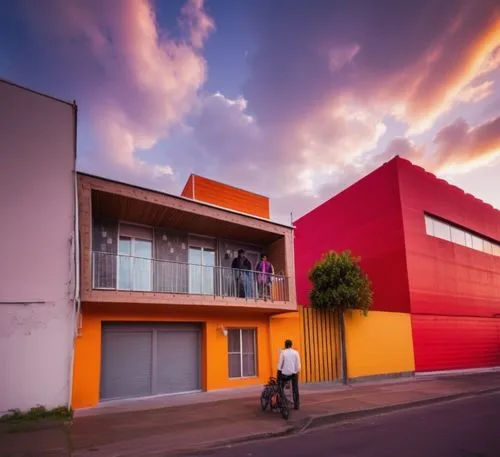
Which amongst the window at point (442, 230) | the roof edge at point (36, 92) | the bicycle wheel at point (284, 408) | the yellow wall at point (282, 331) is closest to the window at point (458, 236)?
the window at point (442, 230)

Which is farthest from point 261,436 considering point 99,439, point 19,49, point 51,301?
point 19,49

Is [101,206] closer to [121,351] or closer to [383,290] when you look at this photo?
[121,351]

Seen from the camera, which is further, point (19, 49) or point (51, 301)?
point (19, 49)

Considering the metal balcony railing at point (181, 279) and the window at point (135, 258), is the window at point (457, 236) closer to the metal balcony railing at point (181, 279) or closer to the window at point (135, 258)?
the metal balcony railing at point (181, 279)

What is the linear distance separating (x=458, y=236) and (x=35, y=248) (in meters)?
20.4

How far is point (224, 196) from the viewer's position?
16.5m

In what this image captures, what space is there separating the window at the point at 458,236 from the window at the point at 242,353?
10724mm

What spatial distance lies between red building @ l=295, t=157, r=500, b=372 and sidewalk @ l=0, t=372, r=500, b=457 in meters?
6.67

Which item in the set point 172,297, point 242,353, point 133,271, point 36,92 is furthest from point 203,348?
point 36,92

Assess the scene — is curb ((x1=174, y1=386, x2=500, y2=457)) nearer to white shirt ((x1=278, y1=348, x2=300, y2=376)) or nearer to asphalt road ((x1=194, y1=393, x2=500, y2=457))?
asphalt road ((x1=194, y1=393, x2=500, y2=457))

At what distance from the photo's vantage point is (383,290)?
20281mm

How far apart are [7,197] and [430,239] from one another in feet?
58.3

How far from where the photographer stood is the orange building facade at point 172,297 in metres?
11.5

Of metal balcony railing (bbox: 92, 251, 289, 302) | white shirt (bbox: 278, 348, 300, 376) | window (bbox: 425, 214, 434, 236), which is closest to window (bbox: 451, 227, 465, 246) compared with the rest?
window (bbox: 425, 214, 434, 236)
